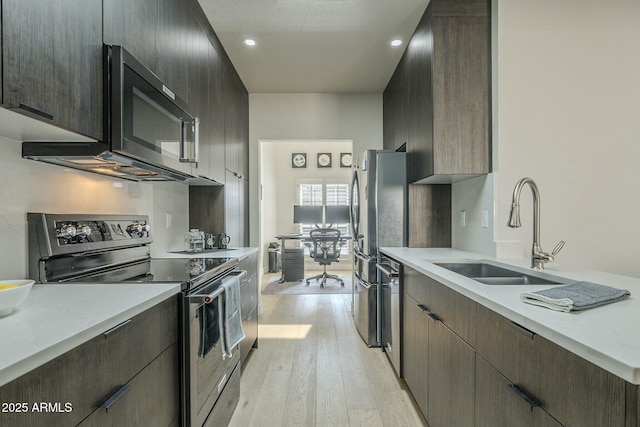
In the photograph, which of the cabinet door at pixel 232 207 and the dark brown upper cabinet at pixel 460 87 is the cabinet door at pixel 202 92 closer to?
the cabinet door at pixel 232 207

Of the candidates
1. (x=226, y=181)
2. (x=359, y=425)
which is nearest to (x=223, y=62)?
(x=226, y=181)

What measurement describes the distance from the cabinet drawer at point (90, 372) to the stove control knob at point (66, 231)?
0.58 m

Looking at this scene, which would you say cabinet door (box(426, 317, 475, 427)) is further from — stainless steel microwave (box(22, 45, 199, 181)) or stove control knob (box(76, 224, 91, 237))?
stove control knob (box(76, 224, 91, 237))

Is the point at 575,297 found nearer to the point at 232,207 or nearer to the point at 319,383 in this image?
the point at 319,383

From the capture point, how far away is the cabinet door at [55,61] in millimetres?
822

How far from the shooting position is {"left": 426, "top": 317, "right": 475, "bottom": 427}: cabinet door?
122 cm

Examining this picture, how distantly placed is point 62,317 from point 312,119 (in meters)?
3.26

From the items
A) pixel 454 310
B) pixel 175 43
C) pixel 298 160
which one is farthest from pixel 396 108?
pixel 298 160

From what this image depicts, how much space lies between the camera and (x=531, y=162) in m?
1.99

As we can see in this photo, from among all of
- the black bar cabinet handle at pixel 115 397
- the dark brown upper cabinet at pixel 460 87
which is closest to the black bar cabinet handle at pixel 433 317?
the dark brown upper cabinet at pixel 460 87

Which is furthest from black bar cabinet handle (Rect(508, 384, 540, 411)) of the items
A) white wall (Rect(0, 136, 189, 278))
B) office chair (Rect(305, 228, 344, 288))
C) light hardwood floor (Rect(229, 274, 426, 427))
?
office chair (Rect(305, 228, 344, 288))

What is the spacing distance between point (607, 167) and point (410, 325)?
1597 millimetres

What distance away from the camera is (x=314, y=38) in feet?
8.37

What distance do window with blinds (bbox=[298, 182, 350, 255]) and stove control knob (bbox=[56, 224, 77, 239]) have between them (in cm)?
520
